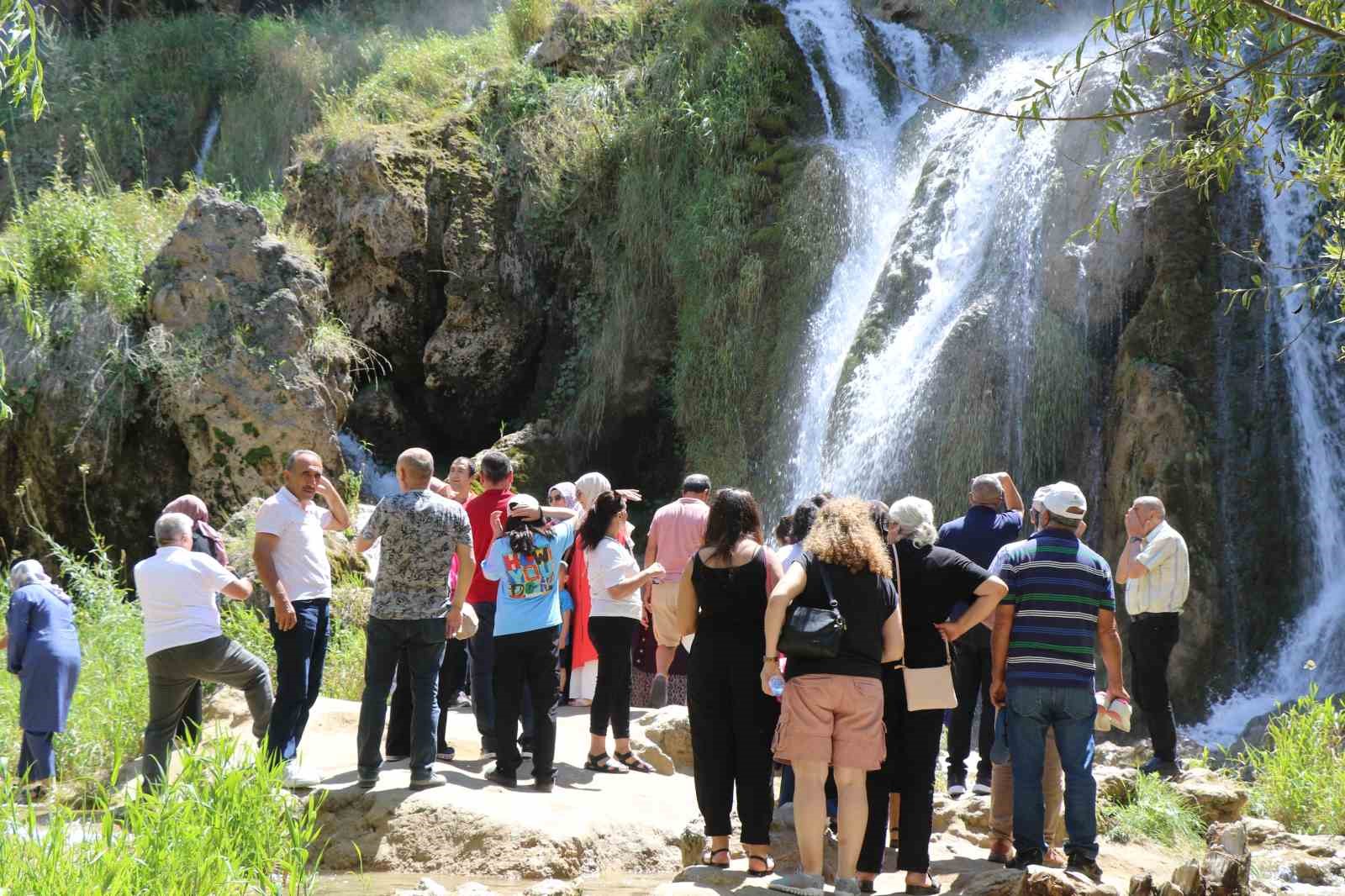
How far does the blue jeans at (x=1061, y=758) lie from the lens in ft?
18.8

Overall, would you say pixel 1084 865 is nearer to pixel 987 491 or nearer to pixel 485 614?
pixel 987 491

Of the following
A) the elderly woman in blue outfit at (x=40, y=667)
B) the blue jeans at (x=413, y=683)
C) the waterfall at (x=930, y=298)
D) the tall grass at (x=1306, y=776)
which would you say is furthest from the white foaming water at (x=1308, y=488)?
the elderly woman in blue outfit at (x=40, y=667)

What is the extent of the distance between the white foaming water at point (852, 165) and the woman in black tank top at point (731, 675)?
7.78m

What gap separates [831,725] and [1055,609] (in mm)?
1301

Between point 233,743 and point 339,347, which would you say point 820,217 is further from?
point 233,743

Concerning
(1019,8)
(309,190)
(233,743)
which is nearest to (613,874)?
(233,743)

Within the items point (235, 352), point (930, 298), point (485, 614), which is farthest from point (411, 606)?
point (930, 298)

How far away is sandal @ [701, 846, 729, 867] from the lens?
566 centimetres

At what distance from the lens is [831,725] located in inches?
206

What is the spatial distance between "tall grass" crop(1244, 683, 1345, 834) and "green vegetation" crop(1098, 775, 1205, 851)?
0.85 meters

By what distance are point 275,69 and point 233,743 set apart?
18.7m

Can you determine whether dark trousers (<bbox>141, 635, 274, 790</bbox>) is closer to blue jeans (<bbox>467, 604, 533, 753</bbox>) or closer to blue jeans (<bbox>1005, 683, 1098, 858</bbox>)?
blue jeans (<bbox>467, 604, 533, 753</bbox>)

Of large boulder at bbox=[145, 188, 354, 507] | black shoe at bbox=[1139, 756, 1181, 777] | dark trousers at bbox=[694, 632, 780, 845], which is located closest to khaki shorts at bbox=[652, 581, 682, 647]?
dark trousers at bbox=[694, 632, 780, 845]

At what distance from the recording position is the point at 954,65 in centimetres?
1748
